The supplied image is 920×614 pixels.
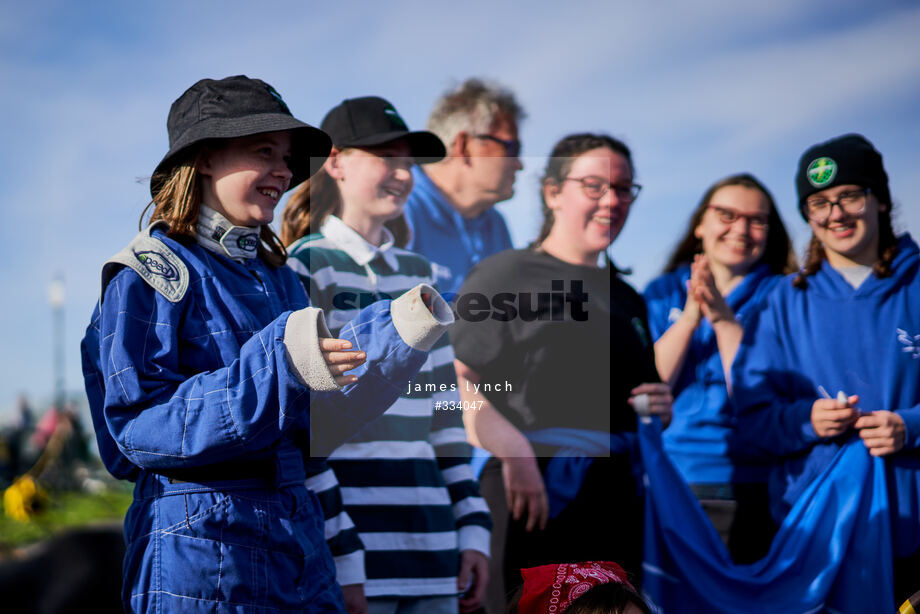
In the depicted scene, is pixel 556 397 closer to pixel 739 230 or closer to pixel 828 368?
pixel 828 368

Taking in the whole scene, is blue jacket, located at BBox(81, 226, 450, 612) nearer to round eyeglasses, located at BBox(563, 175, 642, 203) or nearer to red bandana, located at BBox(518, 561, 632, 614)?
red bandana, located at BBox(518, 561, 632, 614)

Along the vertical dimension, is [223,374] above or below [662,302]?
below

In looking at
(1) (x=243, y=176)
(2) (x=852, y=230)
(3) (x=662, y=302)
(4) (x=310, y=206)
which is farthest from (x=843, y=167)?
(1) (x=243, y=176)

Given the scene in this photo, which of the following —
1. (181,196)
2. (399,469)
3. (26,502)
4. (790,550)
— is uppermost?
(181,196)

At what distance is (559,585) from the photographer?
1.75 m

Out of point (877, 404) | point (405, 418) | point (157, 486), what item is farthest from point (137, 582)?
point (877, 404)

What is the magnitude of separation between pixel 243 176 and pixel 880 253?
8.50 ft

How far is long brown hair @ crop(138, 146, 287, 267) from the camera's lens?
182cm

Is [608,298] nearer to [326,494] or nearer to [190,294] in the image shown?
[326,494]

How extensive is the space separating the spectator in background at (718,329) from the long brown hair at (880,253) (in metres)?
0.12

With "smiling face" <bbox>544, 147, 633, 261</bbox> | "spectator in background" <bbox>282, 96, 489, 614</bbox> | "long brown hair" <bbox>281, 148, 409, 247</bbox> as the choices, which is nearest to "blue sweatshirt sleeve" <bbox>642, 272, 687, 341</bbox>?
"smiling face" <bbox>544, 147, 633, 261</bbox>

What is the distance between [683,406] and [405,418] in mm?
1469

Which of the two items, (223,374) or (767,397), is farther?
(767,397)

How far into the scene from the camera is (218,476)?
1.67 meters
